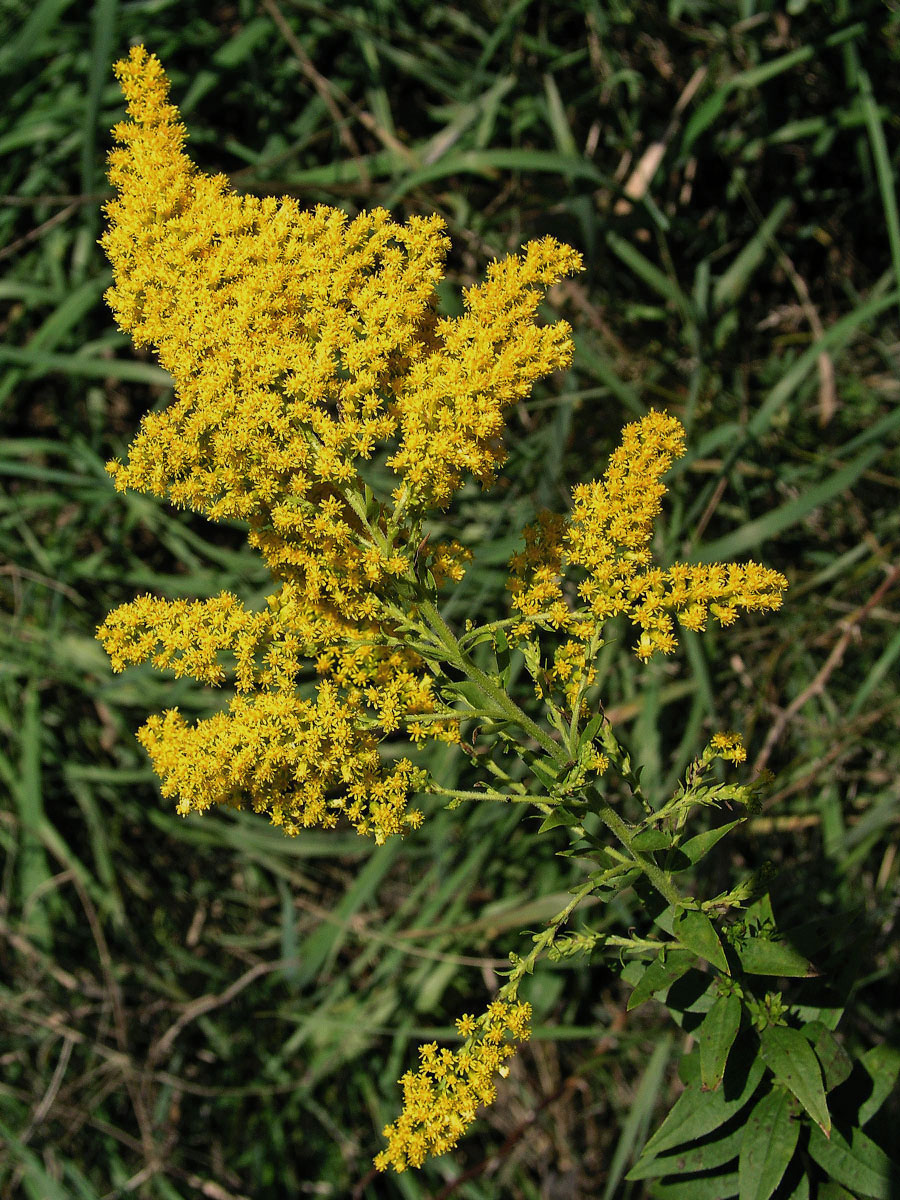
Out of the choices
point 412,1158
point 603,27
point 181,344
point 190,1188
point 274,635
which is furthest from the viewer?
point 190,1188

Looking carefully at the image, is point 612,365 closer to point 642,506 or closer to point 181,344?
point 642,506

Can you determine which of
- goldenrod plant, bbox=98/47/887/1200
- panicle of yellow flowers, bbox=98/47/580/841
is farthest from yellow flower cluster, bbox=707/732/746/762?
panicle of yellow flowers, bbox=98/47/580/841

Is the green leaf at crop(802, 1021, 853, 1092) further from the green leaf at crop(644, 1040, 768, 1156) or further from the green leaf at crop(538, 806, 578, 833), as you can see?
the green leaf at crop(538, 806, 578, 833)

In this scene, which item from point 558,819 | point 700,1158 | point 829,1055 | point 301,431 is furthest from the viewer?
point 700,1158

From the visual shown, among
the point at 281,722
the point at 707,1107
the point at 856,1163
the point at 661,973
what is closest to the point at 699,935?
the point at 661,973

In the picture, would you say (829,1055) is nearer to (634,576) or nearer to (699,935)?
(699,935)

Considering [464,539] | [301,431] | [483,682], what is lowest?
[464,539]

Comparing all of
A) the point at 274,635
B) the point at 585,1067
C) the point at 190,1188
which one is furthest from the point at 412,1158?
the point at 190,1188
